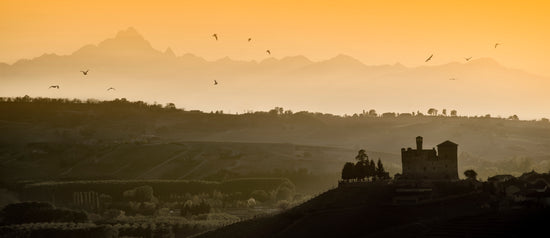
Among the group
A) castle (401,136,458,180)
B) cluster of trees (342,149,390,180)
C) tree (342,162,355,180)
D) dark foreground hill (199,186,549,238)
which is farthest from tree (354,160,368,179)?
castle (401,136,458,180)

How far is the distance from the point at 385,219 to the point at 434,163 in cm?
1747

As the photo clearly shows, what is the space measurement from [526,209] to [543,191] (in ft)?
25.3

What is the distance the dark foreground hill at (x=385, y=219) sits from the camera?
142875mm

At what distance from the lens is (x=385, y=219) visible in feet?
523

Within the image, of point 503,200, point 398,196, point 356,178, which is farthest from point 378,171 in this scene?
point 503,200

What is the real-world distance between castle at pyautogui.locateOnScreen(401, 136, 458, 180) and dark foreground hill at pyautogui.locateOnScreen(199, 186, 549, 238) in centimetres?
540

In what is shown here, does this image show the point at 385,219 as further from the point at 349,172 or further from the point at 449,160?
the point at 349,172

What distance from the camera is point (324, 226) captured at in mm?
166250

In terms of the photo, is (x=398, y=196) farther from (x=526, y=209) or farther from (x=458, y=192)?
(x=526, y=209)

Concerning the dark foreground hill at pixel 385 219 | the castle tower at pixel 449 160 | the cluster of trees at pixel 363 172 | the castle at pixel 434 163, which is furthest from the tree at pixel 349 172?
the castle tower at pixel 449 160

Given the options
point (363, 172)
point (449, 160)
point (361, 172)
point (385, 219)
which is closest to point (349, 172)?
point (361, 172)

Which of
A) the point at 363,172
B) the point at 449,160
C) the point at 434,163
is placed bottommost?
the point at 363,172

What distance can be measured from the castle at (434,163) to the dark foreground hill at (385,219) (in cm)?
540

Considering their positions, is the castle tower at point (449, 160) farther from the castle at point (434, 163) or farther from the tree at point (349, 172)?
the tree at point (349, 172)
